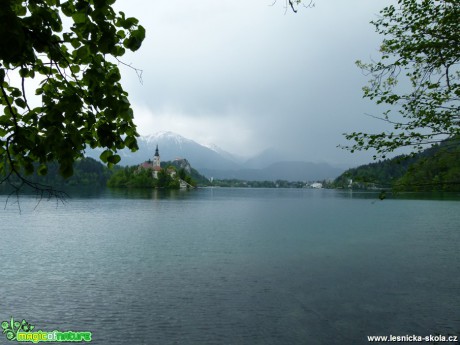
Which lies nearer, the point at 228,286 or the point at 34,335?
the point at 34,335

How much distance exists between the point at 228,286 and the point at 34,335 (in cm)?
1086

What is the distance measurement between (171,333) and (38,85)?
13.7m

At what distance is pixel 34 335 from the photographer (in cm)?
1554

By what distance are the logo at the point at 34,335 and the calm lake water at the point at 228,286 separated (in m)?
0.51

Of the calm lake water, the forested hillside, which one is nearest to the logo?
the calm lake water

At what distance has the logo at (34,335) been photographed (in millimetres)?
15188

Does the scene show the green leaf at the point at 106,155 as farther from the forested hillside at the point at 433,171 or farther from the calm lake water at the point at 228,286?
the calm lake water at the point at 228,286

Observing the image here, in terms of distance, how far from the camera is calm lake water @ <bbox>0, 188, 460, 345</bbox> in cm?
1636

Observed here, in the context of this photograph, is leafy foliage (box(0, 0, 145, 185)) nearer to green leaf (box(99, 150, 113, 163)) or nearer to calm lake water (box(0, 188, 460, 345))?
green leaf (box(99, 150, 113, 163))

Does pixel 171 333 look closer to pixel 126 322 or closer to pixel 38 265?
pixel 126 322

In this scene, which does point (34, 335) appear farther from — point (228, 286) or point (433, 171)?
point (433, 171)

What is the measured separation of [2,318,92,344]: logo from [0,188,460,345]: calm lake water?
51 cm

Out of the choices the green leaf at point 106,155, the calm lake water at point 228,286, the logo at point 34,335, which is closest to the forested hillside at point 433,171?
the green leaf at point 106,155

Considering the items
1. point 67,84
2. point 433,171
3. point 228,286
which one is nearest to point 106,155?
point 67,84
